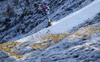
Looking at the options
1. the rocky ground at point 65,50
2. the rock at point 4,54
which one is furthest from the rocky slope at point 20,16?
the rock at point 4,54

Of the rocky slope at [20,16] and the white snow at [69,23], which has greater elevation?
the rocky slope at [20,16]

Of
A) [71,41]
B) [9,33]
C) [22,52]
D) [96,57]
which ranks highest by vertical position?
[9,33]

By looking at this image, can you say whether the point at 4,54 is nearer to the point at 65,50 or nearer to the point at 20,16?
the point at 65,50

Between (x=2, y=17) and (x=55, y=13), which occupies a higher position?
(x=2, y=17)

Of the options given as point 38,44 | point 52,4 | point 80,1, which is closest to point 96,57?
point 38,44

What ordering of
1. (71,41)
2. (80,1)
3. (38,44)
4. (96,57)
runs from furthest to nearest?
(80,1), (38,44), (71,41), (96,57)

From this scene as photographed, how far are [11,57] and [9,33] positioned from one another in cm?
1100

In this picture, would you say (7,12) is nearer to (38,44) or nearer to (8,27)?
(8,27)

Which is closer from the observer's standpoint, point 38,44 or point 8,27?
point 38,44

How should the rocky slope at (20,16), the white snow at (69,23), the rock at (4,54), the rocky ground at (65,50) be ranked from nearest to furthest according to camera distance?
the rocky ground at (65,50) → the rock at (4,54) → the white snow at (69,23) → the rocky slope at (20,16)

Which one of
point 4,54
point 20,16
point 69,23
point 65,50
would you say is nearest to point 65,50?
point 65,50

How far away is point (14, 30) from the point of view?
14.7 m

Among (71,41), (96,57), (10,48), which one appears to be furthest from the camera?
(10,48)

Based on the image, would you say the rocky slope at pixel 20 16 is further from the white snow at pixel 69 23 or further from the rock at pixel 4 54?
the rock at pixel 4 54
